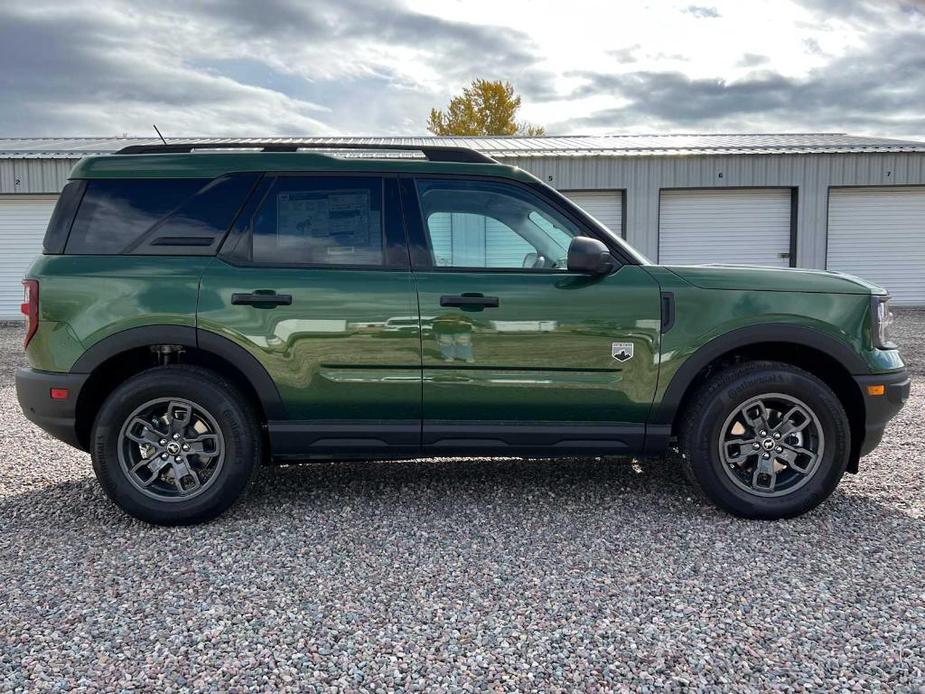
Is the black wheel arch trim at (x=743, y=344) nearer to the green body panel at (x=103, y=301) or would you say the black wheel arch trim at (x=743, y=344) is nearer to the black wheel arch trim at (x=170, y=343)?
the black wheel arch trim at (x=170, y=343)

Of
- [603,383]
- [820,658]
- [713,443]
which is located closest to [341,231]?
[603,383]

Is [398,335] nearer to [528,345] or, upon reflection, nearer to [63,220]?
[528,345]

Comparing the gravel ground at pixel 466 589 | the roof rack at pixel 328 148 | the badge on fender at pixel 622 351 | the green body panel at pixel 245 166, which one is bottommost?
the gravel ground at pixel 466 589

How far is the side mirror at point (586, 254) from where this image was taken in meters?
3.63

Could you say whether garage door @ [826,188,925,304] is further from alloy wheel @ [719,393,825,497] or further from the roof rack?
the roof rack

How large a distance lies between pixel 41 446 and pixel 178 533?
8.14 feet

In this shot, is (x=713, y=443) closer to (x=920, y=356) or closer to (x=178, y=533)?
(x=178, y=533)

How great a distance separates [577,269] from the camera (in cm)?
371

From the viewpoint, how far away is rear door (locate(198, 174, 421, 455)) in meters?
3.76

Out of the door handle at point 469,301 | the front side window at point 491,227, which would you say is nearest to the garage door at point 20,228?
the front side window at point 491,227

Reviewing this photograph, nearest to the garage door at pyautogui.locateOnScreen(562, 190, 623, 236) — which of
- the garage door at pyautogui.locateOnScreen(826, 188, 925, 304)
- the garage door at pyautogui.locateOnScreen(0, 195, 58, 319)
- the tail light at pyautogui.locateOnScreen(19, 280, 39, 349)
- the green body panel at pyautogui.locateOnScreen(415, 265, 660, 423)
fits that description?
the garage door at pyautogui.locateOnScreen(826, 188, 925, 304)

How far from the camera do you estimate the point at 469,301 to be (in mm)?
3762

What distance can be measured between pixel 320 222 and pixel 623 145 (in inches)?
605

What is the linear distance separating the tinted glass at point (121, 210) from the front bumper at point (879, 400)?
3.62 m
